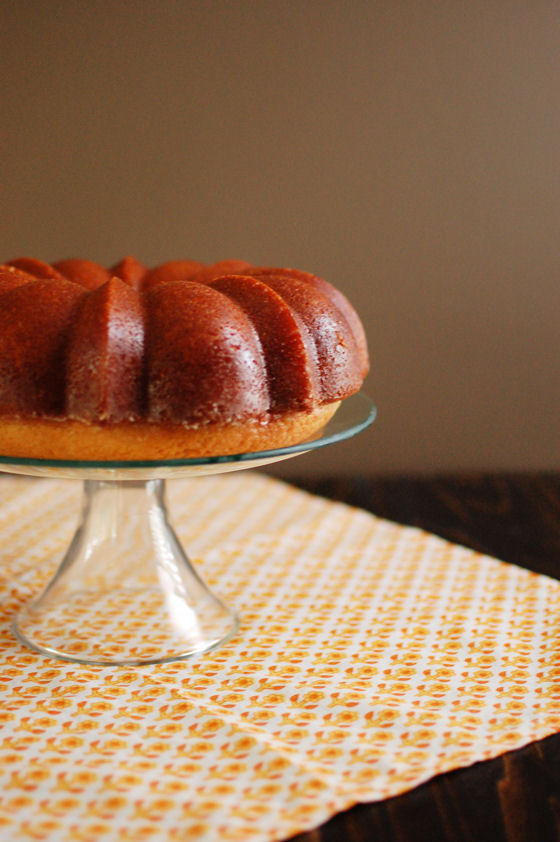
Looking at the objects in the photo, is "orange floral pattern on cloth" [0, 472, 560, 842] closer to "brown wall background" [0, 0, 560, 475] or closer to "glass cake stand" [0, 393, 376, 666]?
"glass cake stand" [0, 393, 376, 666]

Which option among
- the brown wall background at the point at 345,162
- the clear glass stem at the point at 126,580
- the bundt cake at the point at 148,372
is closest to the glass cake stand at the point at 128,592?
the clear glass stem at the point at 126,580

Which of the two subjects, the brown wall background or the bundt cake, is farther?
the brown wall background

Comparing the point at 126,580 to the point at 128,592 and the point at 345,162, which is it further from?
the point at 345,162

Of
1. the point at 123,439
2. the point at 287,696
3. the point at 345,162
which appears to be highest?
the point at 345,162

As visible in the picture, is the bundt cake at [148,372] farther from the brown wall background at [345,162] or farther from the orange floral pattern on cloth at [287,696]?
the brown wall background at [345,162]

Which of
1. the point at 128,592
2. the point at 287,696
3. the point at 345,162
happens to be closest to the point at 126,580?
the point at 128,592

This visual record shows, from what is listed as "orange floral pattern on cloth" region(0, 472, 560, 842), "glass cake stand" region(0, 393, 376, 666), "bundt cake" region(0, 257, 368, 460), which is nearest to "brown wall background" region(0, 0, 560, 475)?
"orange floral pattern on cloth" region(0, 472, 560, 842)

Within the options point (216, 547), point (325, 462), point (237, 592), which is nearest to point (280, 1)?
point (325, 462)

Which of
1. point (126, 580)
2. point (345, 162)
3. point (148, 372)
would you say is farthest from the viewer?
point (345, 162)
